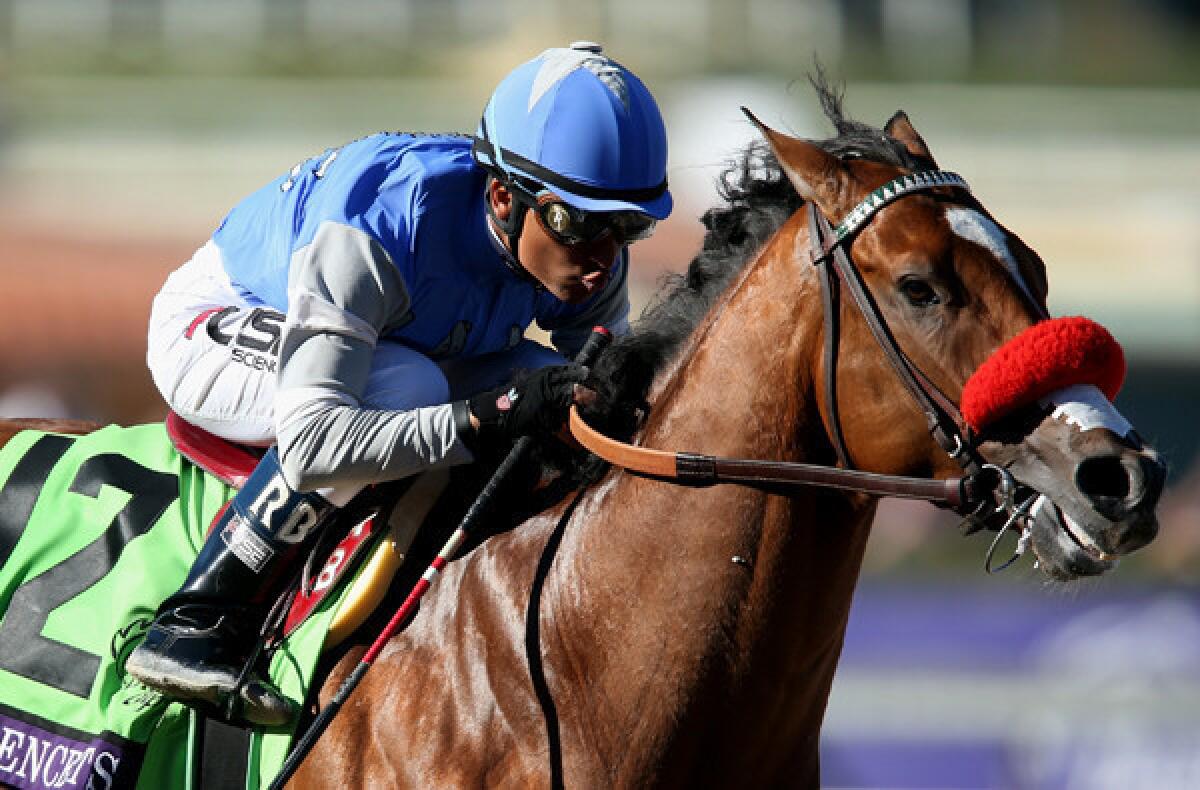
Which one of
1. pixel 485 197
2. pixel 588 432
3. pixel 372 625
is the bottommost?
pixel 372 625

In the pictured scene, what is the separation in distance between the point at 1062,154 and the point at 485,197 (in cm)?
1044

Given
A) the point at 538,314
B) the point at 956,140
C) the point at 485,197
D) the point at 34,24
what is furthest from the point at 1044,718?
the point at 34,24

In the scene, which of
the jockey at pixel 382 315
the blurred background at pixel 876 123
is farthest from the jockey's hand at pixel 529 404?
the blurred background at pixel 876 123

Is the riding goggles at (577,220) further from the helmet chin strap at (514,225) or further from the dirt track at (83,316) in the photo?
the dirt track at (83,316)

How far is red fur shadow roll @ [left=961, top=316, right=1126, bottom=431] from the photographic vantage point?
8.27 ft

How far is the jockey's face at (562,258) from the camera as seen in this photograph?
326 centimetres

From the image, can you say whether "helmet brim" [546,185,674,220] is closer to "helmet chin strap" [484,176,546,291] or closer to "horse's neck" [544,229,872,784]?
"helmet chin strap" [484,176,546,291]

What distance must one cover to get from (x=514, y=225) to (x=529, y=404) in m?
0.45

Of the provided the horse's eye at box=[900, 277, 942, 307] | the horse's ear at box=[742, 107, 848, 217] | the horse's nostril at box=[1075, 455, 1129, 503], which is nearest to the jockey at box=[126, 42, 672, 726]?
the horse's ear at box=[742, 107, 848, 217]

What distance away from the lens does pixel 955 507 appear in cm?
265

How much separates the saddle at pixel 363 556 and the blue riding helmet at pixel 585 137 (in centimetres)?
65

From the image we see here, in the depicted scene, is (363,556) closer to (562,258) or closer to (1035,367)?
(562,258)

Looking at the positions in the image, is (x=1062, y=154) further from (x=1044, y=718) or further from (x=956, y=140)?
(x=1044, y=718)

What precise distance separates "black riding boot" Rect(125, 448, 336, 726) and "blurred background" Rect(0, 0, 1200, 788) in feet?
15.6
